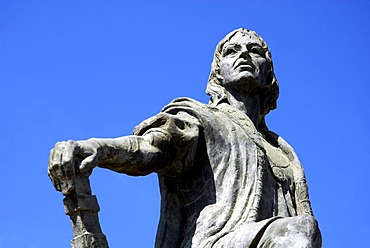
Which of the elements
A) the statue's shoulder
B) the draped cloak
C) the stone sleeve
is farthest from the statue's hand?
the statue's shoulder

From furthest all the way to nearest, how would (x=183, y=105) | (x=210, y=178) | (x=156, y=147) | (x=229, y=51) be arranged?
(x=229, y=51)
(x=183, y=105)
(x=210, y=178)
(x=156, y=147)

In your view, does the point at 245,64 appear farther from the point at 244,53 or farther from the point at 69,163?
the point at 69,163

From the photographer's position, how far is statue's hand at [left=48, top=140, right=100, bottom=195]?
→ 1099 centimetres

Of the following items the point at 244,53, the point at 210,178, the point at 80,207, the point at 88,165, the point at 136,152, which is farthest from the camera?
the point at 244,53

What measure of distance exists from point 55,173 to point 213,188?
1.99 meters

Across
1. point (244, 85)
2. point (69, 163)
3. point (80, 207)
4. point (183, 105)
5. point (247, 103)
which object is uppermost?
point (244, 85)

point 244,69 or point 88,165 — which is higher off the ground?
point 244,69

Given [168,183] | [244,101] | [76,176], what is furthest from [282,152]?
[76,176]

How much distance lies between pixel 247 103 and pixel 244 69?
1.37 feet

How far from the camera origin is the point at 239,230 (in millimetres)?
11641

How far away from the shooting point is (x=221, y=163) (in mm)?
12383

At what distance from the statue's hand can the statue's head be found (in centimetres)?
257

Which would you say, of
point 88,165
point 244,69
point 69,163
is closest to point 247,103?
point 244,69

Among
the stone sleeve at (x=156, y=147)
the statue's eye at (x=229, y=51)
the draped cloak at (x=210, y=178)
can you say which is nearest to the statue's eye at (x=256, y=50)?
the statue's eye at (x=229, y=51)
